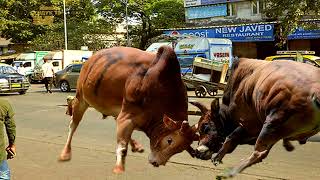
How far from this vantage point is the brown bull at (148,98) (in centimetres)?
307

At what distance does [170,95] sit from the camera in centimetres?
310

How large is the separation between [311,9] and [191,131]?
50.0ft

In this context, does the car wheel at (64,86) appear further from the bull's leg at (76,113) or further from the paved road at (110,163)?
the bull's leg at (76,113)

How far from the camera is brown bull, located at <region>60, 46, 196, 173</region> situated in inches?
121

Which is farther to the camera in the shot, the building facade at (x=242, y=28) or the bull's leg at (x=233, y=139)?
the building facade at (x=242, y=28)

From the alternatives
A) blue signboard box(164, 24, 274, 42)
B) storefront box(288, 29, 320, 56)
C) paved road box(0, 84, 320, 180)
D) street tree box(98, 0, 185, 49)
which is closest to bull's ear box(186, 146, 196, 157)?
paved road box(0, 84, 320, 180)

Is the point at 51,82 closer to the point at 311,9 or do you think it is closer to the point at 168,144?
the point at 311,9

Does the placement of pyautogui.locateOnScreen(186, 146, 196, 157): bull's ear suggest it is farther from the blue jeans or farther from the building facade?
the building facade

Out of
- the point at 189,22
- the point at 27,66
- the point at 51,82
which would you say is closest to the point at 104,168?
the point at 51,82

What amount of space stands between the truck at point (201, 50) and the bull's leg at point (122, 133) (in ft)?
62.8

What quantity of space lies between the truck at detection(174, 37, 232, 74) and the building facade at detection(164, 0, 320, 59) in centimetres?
498

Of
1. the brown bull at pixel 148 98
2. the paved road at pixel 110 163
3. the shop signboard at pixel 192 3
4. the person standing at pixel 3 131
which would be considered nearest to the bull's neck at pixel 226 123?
the brown bull at pixel 148 98

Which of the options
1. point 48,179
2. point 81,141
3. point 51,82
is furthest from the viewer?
point 51,82

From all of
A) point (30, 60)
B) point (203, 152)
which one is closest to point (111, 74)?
point (203, 152)
